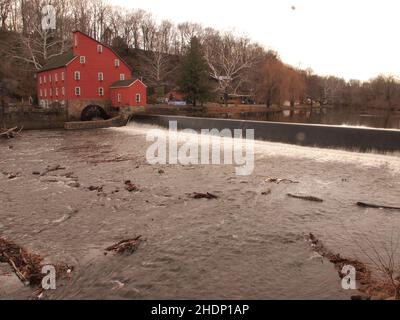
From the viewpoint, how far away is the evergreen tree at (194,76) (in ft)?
168

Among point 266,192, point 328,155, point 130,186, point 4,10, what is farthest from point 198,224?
point 4,10

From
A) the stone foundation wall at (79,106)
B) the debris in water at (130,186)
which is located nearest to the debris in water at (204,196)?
the debris in water at (130,186)

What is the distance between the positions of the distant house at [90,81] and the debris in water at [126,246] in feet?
110

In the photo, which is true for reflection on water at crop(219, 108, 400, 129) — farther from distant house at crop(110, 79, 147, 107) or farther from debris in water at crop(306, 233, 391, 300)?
debris in water at crop(306, 233, 391, 300)

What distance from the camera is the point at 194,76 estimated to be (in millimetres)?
51562

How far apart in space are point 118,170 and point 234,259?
999 centimetres

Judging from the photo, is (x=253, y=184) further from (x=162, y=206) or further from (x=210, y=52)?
(x=210, y=52)

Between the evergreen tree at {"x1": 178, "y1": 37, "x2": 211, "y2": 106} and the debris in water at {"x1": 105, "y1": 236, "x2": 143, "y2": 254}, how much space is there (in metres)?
45.6

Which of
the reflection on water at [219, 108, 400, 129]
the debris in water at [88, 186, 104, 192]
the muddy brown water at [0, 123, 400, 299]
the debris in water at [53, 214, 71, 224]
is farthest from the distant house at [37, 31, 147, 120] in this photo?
the debris in water at [53, 214, 71, 224]

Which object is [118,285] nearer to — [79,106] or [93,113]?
[79,106]

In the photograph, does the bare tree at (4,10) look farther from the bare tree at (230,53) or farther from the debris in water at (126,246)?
the debris in water at (126,246)

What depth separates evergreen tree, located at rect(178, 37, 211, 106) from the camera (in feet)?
168

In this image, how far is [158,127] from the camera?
105 feet
